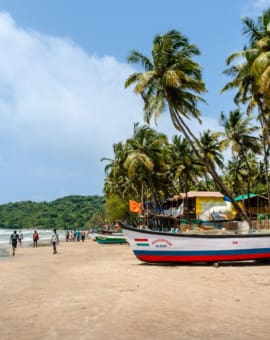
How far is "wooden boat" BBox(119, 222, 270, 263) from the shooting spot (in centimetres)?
1488

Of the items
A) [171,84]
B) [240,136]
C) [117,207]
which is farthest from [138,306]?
[117,207]

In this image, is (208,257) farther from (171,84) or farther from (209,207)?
(209,207)

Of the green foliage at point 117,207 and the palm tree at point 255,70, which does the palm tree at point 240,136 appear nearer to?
the palm tree at point 255,70

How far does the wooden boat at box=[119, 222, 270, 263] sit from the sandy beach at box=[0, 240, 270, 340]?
2.16m

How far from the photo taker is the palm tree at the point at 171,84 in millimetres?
21172

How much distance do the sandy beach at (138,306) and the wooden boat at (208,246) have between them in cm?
216

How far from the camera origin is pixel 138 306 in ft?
25.5

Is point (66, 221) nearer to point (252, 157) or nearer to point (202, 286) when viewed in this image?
point (252, 157)

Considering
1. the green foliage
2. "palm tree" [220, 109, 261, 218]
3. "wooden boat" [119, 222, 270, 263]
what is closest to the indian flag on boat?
"wooden boat" [119, 222, 270, 263]

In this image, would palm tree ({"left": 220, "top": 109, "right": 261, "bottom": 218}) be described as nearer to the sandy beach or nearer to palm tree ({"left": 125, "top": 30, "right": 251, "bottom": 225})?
palm tree ({"left": 125, "top": 30, "right": 251, "bottom": 225})

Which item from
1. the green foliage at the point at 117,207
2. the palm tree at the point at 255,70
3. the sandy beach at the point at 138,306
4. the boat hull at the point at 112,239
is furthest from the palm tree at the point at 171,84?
the green foliage at the point at 117,207

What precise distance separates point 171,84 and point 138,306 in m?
14.7

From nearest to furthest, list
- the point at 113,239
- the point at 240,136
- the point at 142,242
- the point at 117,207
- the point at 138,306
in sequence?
the point at 138,306 → the point at 142,242 → the point at 240,136 → the point at 113,239 → the point at 117,207

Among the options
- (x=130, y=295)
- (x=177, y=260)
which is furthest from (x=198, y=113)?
(x=130, y=295)
